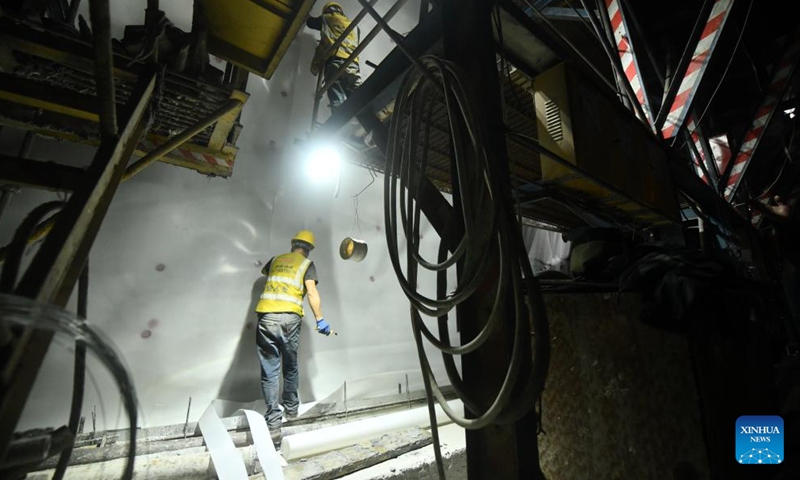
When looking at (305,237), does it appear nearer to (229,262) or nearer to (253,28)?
(229,262)

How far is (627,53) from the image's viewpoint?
2.94m

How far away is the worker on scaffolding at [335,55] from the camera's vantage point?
3.79 metres

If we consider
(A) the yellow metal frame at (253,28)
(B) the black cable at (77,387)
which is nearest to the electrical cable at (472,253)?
(A) the yellow metal frame at (253,28)

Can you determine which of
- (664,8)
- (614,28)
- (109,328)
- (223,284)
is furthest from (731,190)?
(109,328)

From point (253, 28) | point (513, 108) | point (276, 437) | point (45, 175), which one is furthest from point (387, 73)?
point (276, 437)

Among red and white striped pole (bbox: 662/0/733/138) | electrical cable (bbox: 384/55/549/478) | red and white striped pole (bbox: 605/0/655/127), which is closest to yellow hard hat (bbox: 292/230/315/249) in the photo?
electrical cable (bbox: 384/55/549/478)

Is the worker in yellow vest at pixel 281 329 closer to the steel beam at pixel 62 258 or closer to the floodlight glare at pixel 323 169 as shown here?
the floodlight glare at pixel 323 169

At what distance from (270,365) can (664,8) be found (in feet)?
22.8

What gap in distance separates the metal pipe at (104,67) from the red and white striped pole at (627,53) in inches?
141

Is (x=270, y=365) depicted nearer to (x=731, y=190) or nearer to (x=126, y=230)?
(x=126, y=230)

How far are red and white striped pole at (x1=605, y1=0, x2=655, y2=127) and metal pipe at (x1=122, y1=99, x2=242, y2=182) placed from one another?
3.29m

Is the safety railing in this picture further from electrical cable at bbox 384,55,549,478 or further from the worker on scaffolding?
electrical cable at bbox 384,55,549,478

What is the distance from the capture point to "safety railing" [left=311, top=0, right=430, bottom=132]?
1.82 m

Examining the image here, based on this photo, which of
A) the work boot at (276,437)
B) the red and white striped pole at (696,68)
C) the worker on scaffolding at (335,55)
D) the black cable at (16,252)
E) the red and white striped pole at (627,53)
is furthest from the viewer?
the worker on scaffolding at (335,55)
